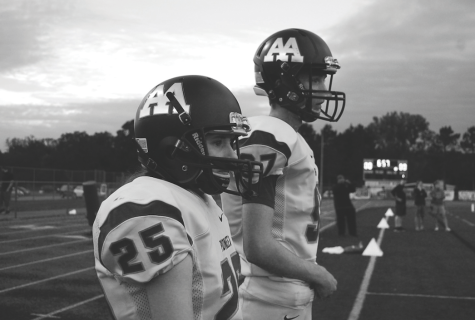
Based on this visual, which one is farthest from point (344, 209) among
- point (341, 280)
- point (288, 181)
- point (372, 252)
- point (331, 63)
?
point (288, 181)

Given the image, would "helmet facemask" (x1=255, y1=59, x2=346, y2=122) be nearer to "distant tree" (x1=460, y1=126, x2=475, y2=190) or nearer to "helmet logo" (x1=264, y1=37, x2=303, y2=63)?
"helmet logo" (x1=264, y1=37, x2=303, y2=63)

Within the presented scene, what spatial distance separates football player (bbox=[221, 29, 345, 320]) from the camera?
2.39 m

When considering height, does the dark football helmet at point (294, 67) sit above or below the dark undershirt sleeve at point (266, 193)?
above

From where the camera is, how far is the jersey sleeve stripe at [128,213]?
62.4 inches

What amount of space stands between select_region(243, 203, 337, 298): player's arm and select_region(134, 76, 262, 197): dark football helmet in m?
0.36

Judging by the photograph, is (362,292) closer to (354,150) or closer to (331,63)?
(331,63)

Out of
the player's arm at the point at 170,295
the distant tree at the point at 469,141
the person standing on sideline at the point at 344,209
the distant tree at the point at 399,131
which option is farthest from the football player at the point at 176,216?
the distant tree at the point at 469,141

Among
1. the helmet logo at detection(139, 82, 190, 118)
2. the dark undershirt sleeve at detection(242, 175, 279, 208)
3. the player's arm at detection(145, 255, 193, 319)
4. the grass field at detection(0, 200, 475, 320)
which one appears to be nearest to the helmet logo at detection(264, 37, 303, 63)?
the dark undershirt sleeve at detection(242, 175, 279, 208)

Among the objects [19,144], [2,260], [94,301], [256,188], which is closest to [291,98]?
[256,188]

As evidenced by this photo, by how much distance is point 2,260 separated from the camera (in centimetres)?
1116

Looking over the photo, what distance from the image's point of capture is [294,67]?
110 inches

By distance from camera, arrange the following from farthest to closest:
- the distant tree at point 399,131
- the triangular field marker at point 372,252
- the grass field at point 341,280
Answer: the distant tree at point 399,131 < the triangular field marker at point 372,252 < the grass field at point 341,280

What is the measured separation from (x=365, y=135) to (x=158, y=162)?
117 m

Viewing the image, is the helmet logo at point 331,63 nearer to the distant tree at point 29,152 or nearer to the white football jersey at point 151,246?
the white football jersey at point 151,246
